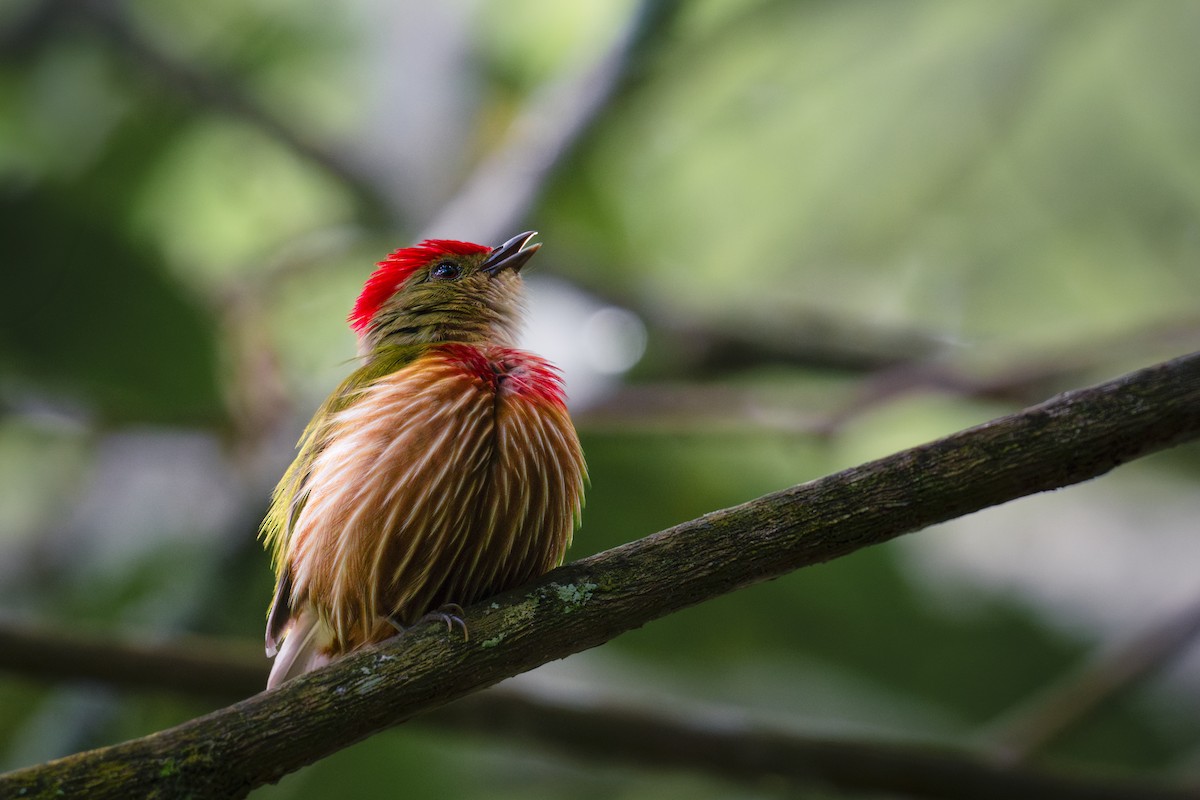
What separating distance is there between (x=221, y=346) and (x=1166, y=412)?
16.7 ft

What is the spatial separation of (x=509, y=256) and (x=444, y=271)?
198 millimetres

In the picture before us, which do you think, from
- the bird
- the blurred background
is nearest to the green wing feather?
the bird

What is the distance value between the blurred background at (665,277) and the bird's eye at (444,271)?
265 cm

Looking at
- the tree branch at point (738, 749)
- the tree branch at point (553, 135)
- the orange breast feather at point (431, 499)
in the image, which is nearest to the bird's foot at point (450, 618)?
the orange breast feather at point (431, 499)

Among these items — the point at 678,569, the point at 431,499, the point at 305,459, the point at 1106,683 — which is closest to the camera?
the point at 678,569

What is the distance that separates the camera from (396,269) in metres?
3.59

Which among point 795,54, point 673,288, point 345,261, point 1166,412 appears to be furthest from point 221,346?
point 1166,412

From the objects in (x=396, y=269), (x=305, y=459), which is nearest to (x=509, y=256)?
(x=396, y=269)

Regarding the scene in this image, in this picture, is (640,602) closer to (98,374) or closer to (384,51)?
(98,374)

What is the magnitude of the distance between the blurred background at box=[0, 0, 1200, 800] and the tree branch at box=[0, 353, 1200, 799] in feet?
11.9

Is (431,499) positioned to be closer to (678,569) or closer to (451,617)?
(451,617)

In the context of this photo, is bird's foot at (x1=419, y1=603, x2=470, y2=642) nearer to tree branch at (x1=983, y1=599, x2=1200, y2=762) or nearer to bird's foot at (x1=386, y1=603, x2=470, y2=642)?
bird's foot at (x1=386, y1=603, x2=470, y2=642)

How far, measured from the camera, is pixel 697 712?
5.06m

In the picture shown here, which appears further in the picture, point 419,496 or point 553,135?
point 553,135
